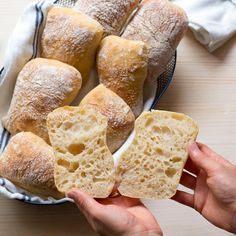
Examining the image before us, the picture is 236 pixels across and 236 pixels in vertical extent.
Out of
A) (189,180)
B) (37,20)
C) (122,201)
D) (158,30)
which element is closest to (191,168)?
(189,180)

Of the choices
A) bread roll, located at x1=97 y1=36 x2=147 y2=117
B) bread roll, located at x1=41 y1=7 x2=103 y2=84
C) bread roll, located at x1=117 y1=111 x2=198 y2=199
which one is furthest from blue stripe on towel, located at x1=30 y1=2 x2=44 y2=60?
bread roll, located at x1=117 y1=111 x2=198 y2=199

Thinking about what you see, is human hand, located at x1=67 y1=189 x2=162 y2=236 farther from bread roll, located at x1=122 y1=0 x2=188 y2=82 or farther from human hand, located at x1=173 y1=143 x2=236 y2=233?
bread roll, located at x1=122 y1=0 x2=188 y2=82

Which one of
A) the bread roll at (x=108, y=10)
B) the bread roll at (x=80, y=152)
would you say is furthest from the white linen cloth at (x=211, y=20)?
the bread roll at (x=80, y=152)

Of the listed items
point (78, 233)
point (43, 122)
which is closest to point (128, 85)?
point (43, 122)

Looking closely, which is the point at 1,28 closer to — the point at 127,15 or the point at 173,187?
the point at 127,15

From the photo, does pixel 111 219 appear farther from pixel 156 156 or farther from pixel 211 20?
pixel 211 20
